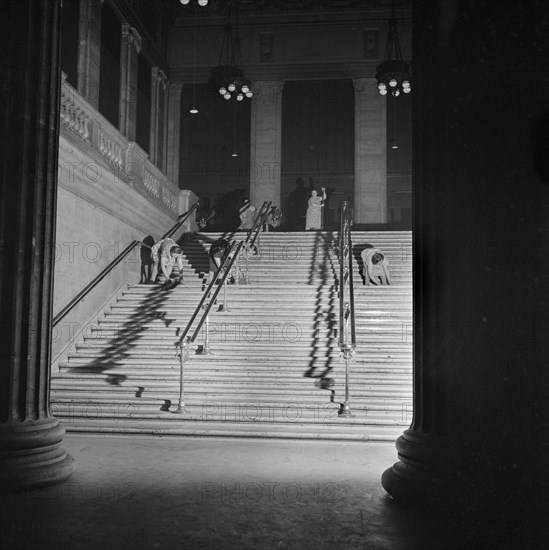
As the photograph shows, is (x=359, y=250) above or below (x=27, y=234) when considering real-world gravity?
above

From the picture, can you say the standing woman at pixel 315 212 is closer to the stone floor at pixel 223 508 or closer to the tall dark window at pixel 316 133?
the tall dark window at pixel 316 133

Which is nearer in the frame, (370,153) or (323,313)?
(323,313)

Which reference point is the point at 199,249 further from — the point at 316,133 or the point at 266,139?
the point at 316,133

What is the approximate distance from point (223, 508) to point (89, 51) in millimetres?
12921

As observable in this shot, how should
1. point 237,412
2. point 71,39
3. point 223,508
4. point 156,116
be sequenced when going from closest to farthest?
point 223,508
point 237,412
point 71,39
point 156,116

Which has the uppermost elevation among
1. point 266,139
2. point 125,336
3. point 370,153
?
point 266,139

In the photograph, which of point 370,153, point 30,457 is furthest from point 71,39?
point 30,457

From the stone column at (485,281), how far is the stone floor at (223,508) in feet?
0.74

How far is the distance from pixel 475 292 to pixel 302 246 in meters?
11.0

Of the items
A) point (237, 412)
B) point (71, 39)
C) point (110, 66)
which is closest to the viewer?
point (237, 412)

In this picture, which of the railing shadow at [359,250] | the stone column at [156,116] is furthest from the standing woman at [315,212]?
the stone column at [156,116]

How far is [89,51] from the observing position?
1427 centimetres

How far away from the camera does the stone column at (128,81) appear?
642 inches

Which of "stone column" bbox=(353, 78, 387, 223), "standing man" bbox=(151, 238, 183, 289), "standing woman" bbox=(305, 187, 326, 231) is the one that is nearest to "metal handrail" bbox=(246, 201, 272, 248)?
"standing man" bbox=(151, 238, 183, 289)
